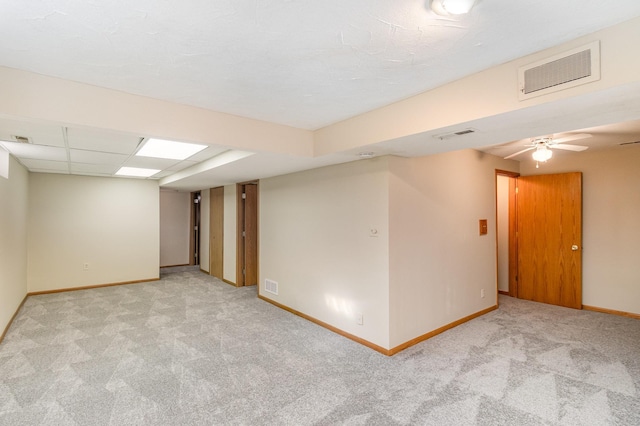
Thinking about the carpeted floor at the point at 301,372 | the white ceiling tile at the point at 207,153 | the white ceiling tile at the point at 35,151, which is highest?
the white ceiling tile at the point at 207,153

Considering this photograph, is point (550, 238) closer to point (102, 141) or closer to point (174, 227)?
point (102, 141)

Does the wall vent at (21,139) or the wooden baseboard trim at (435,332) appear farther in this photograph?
the wooden baseboard trim at (435,332)

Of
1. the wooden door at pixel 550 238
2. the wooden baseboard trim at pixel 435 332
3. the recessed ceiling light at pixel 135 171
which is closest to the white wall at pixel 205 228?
the recessed ceiling light at pixel 135 171

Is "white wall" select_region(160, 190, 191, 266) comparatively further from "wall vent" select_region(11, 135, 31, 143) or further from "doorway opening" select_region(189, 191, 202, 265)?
"wall vent" select_region(11, 135, 31, 143)

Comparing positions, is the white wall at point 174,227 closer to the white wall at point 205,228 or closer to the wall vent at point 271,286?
the white wall at point 205,228

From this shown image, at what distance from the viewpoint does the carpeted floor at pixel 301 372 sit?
233 cm

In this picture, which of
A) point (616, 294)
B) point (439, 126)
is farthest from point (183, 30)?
point (616, 294)

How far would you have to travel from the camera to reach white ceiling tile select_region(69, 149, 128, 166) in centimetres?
393

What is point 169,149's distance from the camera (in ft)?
12.5

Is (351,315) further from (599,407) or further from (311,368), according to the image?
(599,407)

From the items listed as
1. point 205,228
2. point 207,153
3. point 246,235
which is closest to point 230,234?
point 246,235

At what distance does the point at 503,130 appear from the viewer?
2316 millimetres

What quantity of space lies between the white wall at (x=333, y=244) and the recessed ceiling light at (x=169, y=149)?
60.9 inches

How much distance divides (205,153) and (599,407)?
15.5 feet
